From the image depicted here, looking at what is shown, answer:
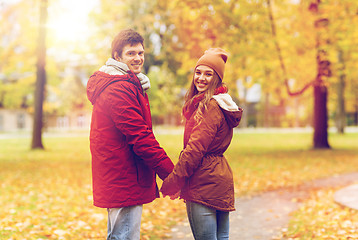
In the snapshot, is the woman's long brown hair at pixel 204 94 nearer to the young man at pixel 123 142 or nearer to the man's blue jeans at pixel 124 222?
the young man at pixel 123 142

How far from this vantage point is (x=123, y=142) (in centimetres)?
301

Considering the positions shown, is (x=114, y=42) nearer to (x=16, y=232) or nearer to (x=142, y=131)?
(x=142, y=131)

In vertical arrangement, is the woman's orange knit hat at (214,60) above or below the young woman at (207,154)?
above

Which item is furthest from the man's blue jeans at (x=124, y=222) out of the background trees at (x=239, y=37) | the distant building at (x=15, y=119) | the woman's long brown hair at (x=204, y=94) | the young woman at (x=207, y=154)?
the distant building at (x=15, y=119)

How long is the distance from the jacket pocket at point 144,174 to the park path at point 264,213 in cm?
268

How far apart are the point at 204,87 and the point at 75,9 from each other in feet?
58.9

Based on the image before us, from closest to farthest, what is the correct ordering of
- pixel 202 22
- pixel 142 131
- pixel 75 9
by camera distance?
pixel 142 131 < pixel 202 22 < pixel 75 9

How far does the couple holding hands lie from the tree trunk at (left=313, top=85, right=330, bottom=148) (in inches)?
661

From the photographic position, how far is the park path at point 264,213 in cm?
574

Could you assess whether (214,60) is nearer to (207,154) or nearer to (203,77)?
(203,77)

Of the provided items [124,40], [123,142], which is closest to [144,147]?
[123,142]

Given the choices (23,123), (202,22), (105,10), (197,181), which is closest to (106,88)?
(197,181)

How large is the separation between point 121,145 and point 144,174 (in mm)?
279

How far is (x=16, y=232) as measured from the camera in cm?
547
